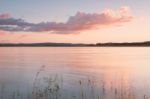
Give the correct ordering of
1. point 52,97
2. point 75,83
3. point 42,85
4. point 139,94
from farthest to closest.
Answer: point 75,83 < point 42,85 < point 139,94 < point 52,97

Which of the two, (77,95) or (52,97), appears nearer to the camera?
(52,97)

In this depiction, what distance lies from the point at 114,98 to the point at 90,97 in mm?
1040

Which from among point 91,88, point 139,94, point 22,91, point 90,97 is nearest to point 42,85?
point 22,91

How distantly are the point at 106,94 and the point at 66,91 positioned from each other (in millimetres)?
2037

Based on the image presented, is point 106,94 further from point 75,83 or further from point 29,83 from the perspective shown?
point 29,83

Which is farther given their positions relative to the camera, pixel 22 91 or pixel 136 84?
pixel 136 84

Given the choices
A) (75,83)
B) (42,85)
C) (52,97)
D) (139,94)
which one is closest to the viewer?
(52,97)

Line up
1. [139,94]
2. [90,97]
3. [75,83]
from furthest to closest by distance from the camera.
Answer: [75,83] < [139,94] < [90,97]

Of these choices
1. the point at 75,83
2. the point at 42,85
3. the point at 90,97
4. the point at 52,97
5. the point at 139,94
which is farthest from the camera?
the point at 75,83

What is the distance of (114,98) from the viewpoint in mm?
13734

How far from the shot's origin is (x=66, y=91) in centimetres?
1554

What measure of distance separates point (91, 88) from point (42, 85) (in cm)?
271

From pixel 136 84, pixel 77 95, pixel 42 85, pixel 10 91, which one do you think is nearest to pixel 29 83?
pixel 42 85

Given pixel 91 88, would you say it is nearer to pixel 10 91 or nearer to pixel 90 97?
pixel 90 97
